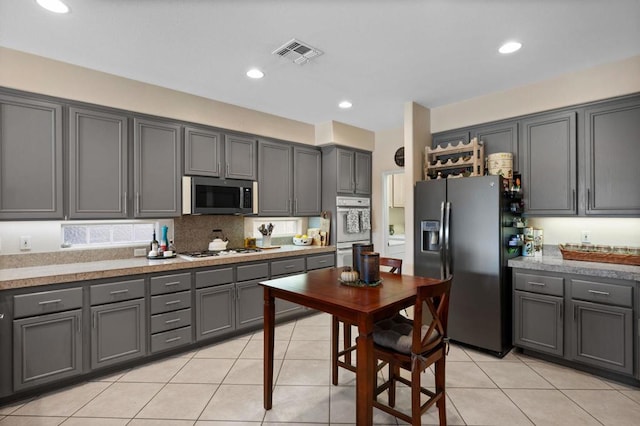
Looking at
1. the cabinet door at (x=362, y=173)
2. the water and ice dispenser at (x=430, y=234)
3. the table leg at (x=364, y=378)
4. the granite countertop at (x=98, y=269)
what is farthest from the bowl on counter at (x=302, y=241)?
the table leg at (x=364, y=378)

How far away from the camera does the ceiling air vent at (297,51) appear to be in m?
2.54

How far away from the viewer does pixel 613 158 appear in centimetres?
288

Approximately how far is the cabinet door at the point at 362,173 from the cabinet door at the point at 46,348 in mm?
3722


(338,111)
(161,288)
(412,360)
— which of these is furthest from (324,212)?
(412,360)

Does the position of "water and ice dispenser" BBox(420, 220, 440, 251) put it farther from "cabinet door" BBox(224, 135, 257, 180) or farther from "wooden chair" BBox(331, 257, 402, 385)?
"cabinet door" BBox(224, 135, 257, 180)

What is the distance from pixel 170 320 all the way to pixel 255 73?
2452 millimetres

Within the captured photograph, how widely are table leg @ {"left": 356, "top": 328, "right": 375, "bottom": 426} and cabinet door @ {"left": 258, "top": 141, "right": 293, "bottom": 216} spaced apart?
2.76 m

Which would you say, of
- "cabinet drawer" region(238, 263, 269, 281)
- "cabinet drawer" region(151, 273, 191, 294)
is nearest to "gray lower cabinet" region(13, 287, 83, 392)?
"cabinet drawer" region(151, 273, 191, 294)

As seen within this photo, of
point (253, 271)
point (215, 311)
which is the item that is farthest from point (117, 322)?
point (253, 271)

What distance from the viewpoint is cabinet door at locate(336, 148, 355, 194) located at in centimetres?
477

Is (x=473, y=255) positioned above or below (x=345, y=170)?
below

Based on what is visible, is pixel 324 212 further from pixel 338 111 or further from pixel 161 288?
pixel 161 288

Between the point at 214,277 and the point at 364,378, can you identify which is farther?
the point at 214,277

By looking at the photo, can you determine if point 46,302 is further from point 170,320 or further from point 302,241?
point 302,241
